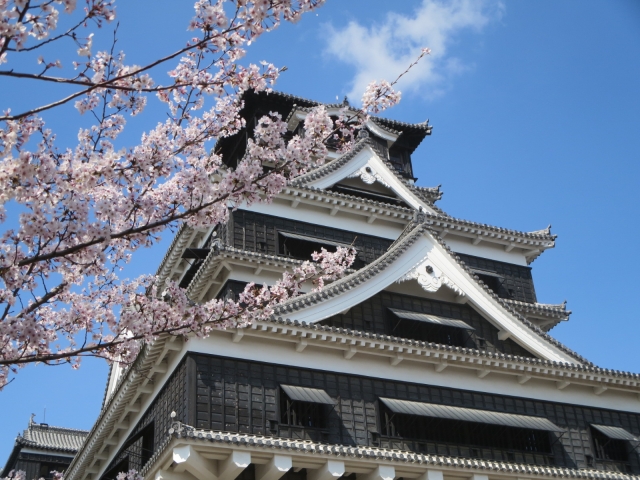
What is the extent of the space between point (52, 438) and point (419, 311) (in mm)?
24031

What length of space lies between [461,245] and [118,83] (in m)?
16.1

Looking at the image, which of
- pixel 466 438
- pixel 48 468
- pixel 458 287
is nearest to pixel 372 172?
pixel 458 287

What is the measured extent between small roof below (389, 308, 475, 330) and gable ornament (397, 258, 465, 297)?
2.24ft

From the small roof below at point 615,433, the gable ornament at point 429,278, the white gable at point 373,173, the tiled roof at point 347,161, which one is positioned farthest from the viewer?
the white gable at point 373,173

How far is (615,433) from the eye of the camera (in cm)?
1612

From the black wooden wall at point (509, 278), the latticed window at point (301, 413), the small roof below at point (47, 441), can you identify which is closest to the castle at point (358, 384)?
the latticed window at point (301, 413)

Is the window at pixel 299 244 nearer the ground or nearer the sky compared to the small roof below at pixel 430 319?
nearer the sky

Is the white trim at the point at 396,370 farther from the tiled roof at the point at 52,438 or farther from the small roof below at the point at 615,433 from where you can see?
the tiled roof at the point at 52,438

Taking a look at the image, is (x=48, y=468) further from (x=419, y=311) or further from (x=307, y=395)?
(x=307, y=395)

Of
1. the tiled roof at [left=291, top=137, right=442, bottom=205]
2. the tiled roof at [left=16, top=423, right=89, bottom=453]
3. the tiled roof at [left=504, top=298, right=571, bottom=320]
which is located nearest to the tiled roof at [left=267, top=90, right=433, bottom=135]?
the tiled roof at [left=291, top=137, right=442, bottom=205]

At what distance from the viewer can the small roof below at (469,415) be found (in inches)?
570

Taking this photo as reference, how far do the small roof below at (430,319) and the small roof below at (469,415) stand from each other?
2.28 meters

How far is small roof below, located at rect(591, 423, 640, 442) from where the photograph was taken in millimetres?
15984

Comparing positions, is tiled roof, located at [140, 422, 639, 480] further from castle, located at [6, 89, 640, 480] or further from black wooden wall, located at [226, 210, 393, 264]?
black wooden wall, located at [226, 210, 393, 264]
